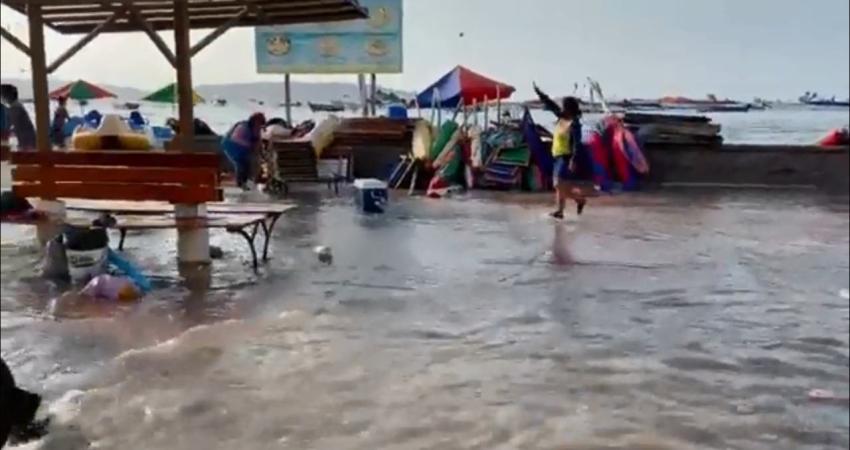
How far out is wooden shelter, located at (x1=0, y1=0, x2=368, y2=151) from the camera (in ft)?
11.9

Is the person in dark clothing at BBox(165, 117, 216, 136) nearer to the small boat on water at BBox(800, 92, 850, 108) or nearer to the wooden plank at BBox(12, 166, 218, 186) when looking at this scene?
the wooden plank at BBox(12, 166, 218, 186)

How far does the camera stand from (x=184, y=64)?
3.81 meters

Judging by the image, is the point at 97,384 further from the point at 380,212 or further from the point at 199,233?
the point at 380,212

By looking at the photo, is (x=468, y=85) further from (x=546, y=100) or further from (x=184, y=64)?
(x=546, y=100)

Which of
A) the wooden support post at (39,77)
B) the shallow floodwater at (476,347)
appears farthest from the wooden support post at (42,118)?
the shallow floodwater at (476,347)

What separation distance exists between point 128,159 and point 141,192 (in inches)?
6.6

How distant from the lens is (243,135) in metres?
8.46

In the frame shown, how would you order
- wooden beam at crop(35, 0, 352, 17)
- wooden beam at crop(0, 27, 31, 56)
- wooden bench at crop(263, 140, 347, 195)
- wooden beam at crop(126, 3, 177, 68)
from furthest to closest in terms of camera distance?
wooden bench at crop(263, 140, 347, 195) < wooden beam at crop(35, 0, 352, 17) < wooden beam at crop(126, 3, 177, 68) < wooden beam at crop(0, 27, 31, 56)

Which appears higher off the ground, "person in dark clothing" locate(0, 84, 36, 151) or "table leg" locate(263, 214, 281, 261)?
"person in dark clothing" locate(0, 84, 36, 151)

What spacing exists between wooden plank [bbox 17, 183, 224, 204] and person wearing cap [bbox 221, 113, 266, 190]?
3.93 metres

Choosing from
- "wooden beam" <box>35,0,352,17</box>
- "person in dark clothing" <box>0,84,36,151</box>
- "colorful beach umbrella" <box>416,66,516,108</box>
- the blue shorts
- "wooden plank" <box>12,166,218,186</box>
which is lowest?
the blue shorts

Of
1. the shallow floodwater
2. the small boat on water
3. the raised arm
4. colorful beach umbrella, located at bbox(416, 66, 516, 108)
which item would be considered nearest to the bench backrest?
the shallow floodwater

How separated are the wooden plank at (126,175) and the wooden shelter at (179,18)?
0.21 meters

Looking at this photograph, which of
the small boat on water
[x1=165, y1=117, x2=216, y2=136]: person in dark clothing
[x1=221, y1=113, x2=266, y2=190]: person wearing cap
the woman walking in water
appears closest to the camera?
the small boat on water
